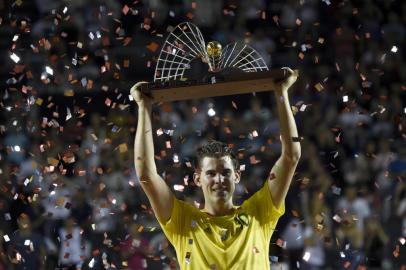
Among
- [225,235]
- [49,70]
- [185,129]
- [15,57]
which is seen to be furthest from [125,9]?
[225,235]

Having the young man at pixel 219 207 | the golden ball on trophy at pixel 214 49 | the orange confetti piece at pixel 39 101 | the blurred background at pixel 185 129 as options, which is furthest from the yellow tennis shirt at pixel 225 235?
the orange confetti piece at pixel 39 101

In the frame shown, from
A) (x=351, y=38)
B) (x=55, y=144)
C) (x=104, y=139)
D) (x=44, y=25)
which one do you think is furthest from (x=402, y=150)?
(x=44, y=25)

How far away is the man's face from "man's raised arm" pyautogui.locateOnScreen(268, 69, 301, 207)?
188 mm

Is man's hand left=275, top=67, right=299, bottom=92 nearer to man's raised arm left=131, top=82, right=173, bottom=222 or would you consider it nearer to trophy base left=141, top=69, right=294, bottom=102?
trophy base left=141, top=69, right=294, bottom=102

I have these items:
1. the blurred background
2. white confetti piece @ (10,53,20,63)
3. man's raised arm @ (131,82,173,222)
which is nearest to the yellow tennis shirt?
man's raised arm @ (131,82,173,222)

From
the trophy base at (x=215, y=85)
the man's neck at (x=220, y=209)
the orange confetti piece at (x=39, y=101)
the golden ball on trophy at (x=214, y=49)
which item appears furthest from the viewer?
the orange confetti piece at (x=39, y=101)

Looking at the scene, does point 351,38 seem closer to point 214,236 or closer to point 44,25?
point 44,25

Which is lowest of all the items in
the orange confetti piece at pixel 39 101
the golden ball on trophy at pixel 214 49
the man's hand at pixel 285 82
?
the man's hand at pixel 285 82

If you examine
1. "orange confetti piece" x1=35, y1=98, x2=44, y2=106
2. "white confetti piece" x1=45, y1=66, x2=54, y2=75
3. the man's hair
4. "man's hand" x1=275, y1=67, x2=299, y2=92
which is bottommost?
the man's hair

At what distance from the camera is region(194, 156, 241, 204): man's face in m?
2.83

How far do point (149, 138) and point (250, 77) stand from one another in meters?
0.50

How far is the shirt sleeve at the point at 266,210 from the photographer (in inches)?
113

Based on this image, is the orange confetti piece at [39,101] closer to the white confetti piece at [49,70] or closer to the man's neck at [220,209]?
the white confetti piece at [49,70]

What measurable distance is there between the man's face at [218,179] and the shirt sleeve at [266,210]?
126 millimetres
